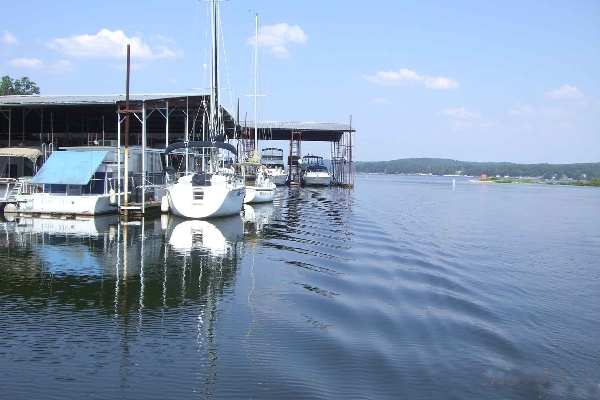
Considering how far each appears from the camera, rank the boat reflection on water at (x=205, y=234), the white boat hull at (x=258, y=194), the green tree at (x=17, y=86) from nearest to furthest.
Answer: the boat reflection on water at (x=205, y=234)
the white boat hull at (x=258, y=194)
the green tree at (x=17, y=86)

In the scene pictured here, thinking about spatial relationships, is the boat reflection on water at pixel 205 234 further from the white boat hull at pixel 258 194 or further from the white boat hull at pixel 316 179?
the white boat hull at pixel 316 179

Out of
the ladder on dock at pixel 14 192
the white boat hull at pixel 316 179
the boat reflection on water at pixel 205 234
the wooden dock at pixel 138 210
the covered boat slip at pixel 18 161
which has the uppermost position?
the covered boat slip at pixel 18 161

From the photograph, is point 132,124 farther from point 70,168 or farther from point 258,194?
point 70,168

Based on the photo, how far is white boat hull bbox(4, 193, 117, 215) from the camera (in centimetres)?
2681

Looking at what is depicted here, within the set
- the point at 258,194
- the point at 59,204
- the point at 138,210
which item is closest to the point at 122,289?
the point at 138,210

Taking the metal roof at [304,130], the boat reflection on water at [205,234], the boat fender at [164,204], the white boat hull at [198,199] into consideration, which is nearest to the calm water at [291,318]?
the boat reflection on water at [205,234]

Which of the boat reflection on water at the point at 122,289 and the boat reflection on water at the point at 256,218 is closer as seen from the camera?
the boat reflection on water at the point at 122,289

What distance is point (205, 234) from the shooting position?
22797 mm

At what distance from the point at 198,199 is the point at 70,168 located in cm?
640

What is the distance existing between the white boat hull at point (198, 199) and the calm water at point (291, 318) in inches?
203

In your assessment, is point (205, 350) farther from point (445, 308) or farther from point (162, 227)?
point (162, 227)

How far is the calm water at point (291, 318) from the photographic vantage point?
7.92 m

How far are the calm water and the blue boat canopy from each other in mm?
5949

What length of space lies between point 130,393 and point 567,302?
32.9 ft
